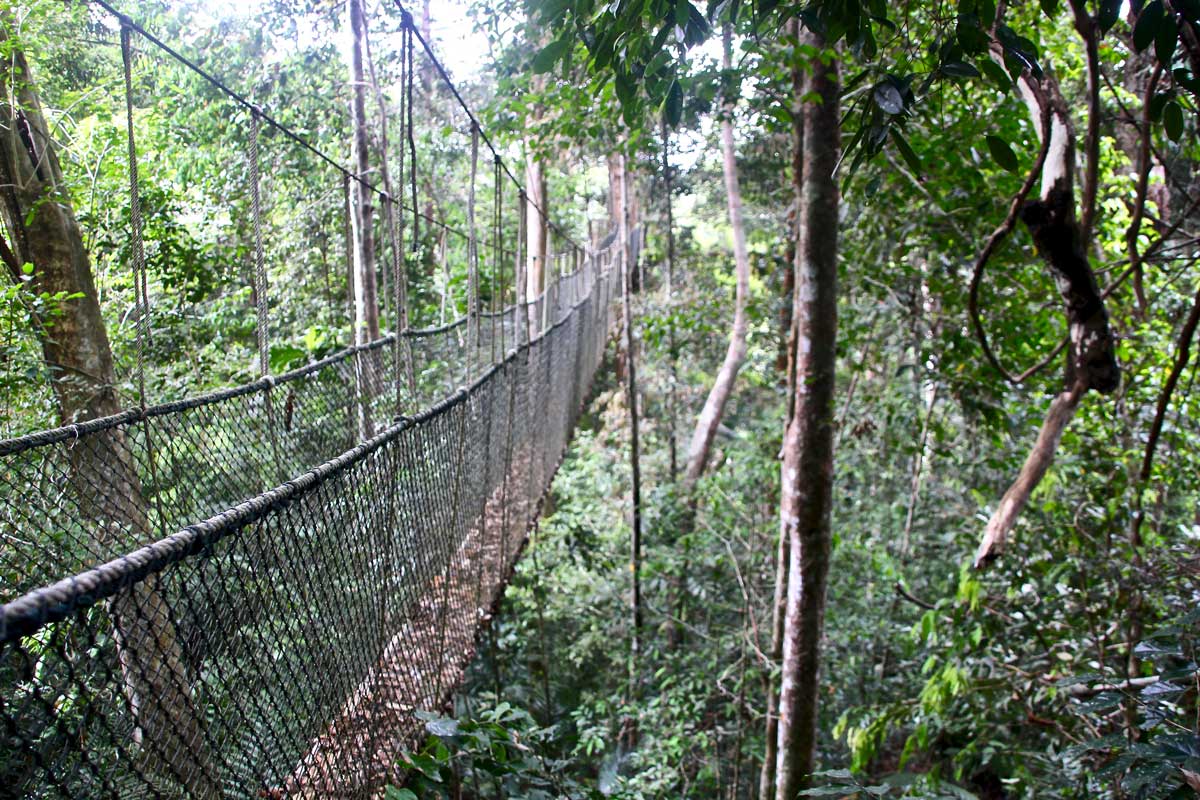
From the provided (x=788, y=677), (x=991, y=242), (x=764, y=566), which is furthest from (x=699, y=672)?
(x=991, y=242)

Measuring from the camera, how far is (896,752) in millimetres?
5949

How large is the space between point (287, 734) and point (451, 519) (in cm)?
89

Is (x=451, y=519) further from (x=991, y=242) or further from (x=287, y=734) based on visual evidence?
(x=991, y=242)

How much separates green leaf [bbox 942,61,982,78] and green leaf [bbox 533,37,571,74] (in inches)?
17.8

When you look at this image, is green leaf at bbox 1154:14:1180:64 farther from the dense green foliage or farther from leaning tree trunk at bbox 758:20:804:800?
leaning tree trunk at bbox 758:20:804:800

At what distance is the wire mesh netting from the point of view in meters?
0.70

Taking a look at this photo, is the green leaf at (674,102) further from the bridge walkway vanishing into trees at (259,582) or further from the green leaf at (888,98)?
the bridge walkway vanishing into trees at (259,582)

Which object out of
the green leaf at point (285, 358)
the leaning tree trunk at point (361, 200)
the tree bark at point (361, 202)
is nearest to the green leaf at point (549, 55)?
the leaning tree trunk at point (361, 200)

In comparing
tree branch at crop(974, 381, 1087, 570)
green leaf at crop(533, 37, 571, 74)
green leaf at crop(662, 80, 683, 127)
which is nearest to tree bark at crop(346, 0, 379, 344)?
tree branch at crop(974, 381, 1087, 570)

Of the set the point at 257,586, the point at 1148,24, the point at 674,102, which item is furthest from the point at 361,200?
the point at 1148,24

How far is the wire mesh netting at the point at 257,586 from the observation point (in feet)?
2.29

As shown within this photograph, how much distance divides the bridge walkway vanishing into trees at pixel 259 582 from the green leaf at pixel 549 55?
521 mm

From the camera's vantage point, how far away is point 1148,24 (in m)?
0.79

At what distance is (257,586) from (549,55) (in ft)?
2.29
